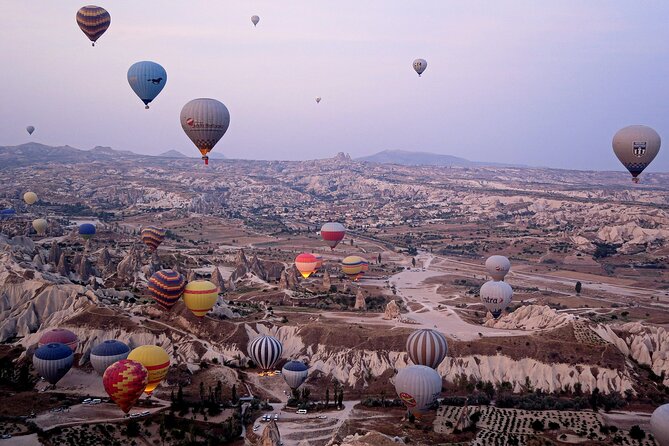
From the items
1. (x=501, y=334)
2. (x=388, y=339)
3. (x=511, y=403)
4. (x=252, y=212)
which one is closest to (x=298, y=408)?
(x=388, y=339)

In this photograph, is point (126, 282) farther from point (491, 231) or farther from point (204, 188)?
point (204, 188)

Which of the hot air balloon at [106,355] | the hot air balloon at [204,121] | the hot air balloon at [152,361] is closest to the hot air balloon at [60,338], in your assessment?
the hot air balloon at [106,355]

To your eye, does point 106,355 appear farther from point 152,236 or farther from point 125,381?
point 152,236

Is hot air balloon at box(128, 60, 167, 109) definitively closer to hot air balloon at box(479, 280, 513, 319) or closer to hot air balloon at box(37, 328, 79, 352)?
hot air balloon at box(37, 328, 79, 352)

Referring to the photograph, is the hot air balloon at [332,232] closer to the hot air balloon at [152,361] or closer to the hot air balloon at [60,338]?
the hot air balloon at [60,338]

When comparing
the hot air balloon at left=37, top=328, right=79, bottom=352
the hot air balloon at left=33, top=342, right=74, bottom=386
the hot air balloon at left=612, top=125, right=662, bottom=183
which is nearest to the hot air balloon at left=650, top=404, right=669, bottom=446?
the hot air balloon at left=612, top=125, right=662, bottom=183

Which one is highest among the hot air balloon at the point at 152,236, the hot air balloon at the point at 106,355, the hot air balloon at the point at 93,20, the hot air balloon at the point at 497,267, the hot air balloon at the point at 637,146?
the hot air balloon at the point at 93,20
